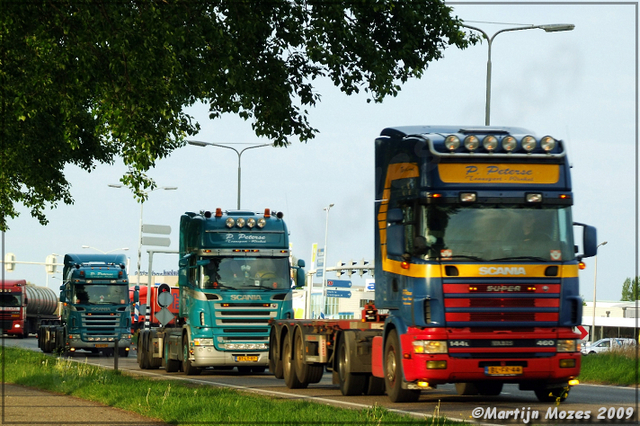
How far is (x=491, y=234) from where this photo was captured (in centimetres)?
1427

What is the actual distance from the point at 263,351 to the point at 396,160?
9.53 m

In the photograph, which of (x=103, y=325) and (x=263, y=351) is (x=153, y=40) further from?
(x=103, y=325)

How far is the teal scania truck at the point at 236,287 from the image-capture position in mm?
23703

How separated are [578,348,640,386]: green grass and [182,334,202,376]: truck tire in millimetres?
8703

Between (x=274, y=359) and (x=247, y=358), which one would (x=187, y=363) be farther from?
(x=274, y=359)

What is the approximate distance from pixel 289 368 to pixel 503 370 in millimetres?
6173

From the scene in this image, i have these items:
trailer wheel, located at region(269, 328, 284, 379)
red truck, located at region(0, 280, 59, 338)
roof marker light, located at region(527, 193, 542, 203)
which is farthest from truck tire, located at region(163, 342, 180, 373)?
red truck, located at region(0, 280, 59, 338)

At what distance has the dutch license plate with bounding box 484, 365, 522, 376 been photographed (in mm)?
14312

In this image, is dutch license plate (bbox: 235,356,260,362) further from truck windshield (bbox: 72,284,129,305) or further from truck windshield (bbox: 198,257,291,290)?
truck windshield (bbox: 72,284,129,305)

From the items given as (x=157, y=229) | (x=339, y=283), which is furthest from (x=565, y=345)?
(x=339, y=283)

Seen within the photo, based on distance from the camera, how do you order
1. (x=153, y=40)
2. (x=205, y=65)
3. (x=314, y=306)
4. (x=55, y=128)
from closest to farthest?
(x=153, y=40) < (x=205, y=65) < (x=55, y=128) < (x=314, y=306)

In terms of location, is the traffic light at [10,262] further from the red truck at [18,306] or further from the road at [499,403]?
the road at [499,403]

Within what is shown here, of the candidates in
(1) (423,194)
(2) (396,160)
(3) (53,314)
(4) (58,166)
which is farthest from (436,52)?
(3) (53,314)

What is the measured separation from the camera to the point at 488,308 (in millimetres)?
14219
